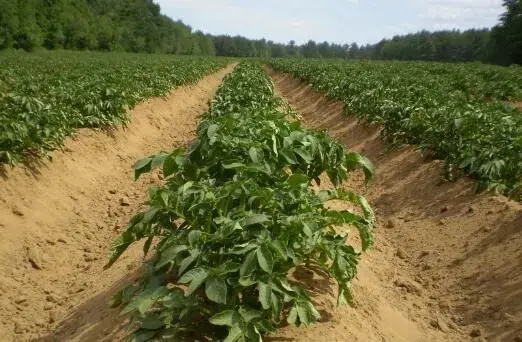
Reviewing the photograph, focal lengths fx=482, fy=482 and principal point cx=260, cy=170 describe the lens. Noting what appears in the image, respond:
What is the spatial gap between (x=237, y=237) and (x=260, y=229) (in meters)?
0.13

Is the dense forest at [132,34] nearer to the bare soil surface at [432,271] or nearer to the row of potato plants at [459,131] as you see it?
the row of potato plants at [459,131]

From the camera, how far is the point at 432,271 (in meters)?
4.43

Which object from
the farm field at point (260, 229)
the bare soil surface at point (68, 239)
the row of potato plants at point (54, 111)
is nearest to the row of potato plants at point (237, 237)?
the farm field at point (260, 229)

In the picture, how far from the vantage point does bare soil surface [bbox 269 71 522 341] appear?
3225 mm

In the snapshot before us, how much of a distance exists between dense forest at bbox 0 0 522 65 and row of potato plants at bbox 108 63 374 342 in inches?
1742

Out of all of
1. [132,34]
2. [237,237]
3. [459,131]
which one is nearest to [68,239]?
[237,237]

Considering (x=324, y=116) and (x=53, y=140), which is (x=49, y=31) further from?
(x=53, y=140)

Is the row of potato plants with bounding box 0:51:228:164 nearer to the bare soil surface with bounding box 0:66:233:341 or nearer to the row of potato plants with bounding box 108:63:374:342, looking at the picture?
the bare soil surface with bounding box 0:66:233:341

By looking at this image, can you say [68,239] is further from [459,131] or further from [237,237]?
[459,131]

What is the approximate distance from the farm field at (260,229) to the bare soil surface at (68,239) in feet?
0.07

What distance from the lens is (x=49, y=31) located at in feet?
165

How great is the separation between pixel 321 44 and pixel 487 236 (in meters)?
166

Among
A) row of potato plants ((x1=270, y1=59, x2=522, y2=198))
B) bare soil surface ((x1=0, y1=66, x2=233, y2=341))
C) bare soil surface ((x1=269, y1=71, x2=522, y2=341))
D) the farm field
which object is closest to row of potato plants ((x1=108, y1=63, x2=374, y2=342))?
the farm field

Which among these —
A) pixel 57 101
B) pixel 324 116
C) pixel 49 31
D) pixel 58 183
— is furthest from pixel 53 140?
pixel 49 31
